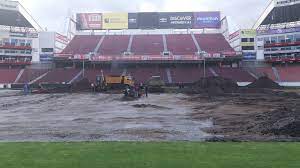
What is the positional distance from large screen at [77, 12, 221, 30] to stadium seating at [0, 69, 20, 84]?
20.0 meters

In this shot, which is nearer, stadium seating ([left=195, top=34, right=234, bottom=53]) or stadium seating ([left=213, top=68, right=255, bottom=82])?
stadium seating ([left=213, top=68, right=255, bottom=82])

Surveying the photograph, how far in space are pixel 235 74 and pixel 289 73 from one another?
9170 mm

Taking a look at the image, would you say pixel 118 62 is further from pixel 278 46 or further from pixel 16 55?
pixel 278 46

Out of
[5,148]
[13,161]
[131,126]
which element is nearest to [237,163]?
[13,161]

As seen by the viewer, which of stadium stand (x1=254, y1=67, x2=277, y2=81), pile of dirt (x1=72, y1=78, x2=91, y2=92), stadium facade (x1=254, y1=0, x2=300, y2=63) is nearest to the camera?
pile of dirt (x1=72, y1=78, x2=91, y2=92)

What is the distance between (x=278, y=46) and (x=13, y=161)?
77828 mm

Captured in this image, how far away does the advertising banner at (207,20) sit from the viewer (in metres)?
91.2

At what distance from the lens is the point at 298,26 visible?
80625 millimetres

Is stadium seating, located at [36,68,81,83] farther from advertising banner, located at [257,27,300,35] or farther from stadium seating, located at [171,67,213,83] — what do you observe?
advertising banner, located at [257,27,300,35]

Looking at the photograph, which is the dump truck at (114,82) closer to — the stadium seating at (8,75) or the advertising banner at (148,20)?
the stadium seating at (8,75)

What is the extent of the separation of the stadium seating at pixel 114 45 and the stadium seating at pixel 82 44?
1.87m

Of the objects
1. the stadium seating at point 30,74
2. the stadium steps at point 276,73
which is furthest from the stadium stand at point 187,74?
the stadium seating at point 30,74

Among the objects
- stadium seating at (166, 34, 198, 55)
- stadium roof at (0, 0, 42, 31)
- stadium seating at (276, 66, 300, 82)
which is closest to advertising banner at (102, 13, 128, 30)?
stadium seating at (166, 34, 198, 55)

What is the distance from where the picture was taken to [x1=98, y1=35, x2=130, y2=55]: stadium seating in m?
83.8
